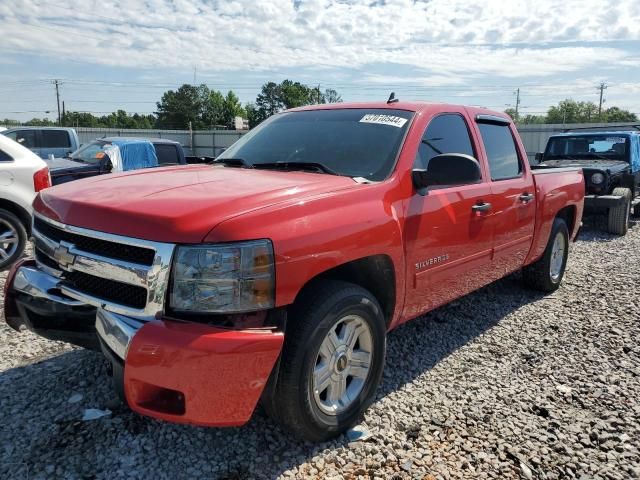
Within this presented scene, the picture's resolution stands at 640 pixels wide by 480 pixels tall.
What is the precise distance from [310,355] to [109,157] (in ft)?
28.2

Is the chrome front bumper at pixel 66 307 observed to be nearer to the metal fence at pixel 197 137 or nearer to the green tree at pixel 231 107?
the metal fence at pixel 197 137

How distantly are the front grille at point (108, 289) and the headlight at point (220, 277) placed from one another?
19 cm

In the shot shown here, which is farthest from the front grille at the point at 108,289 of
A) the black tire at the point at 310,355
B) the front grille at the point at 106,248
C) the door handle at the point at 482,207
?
the door handle at the point at 482,207

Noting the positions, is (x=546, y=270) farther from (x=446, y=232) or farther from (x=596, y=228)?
(x=596, y=228)

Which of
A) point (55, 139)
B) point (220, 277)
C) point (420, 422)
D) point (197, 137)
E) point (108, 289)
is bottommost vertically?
point (420, 422)

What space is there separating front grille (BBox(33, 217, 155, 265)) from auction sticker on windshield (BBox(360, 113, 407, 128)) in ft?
6.29

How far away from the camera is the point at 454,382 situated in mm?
3504

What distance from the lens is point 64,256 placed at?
102 inches

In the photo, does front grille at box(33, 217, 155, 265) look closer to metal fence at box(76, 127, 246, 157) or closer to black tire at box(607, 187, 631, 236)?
black tire at box(607, 187, 631, 236)

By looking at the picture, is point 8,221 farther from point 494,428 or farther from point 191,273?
point 494,428

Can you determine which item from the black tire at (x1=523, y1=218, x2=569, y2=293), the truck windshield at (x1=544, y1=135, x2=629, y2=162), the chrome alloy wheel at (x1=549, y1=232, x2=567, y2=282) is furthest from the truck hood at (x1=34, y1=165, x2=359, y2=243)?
the truck windshield at (x1=544, y1=135, x2=629, y2=162)

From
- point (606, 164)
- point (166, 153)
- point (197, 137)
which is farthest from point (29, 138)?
point (197, 137)

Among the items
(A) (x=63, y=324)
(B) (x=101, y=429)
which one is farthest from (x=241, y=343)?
(B) (x=101, y=429)

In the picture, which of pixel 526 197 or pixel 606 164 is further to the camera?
pixel 606 164
